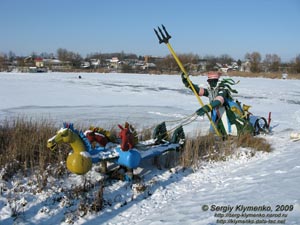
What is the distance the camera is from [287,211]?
10.0 feet

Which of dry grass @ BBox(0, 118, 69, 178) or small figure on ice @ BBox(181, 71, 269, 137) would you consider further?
small figure on ice @ BBox(181, 71, 269, 137)

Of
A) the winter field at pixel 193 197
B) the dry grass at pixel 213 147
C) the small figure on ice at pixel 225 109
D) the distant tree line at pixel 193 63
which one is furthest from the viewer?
the distant tree line at pixel 193 63

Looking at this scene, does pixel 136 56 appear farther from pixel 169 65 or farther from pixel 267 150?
pixel 267 150

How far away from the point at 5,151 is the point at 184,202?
106 inches

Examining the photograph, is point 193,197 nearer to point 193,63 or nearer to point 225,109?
point 225,109

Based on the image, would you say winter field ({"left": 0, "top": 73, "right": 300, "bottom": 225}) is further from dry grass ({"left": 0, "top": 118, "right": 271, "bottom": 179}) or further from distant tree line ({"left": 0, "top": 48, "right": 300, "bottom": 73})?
distant tree line ({"left": 0, "top": 48, "right": 300, "bottom": 73})

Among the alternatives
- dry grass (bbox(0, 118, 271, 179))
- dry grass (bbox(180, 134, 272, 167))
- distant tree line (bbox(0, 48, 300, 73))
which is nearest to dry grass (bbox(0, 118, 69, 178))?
dry grass (bbox(0, 118, 271, 179))

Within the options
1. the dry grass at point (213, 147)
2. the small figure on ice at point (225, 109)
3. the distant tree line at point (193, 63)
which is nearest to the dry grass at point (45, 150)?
the dry grass at point (213, 147)

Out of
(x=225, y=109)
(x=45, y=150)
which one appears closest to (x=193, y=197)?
(x=45, y=150)

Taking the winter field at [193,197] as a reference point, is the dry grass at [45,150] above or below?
above

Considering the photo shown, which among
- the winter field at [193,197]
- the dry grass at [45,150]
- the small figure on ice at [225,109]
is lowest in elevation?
the winter field at [193,197]

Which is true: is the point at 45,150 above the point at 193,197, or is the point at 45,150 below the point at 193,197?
above

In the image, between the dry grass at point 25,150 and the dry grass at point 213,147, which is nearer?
the dry grass at point 25,150

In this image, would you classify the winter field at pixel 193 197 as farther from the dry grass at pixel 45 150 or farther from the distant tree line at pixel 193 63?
the distant tree line at pixel 193 63
